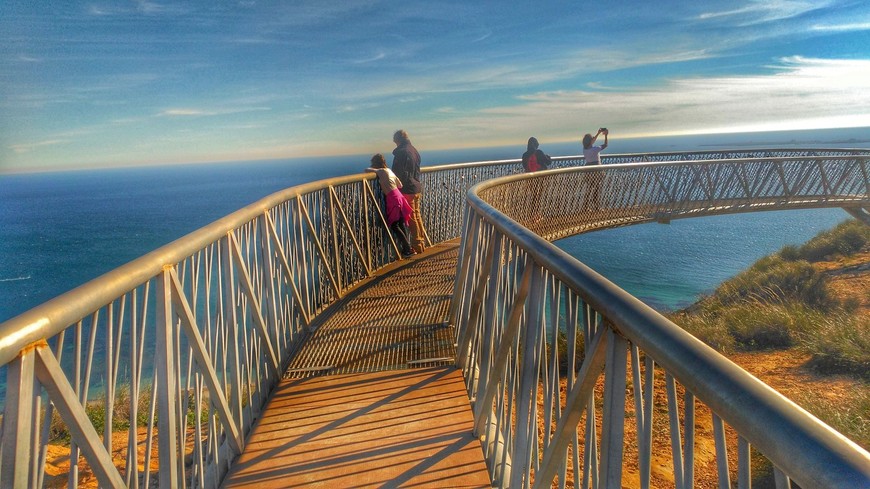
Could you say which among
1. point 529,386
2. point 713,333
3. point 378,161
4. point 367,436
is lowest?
point 713,333

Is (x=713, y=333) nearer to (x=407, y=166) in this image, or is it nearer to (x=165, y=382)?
(x=407, y=166)

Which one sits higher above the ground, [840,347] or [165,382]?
[165,382]

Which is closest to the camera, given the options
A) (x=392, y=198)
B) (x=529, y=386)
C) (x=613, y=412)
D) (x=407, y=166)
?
(x=613, y=412)

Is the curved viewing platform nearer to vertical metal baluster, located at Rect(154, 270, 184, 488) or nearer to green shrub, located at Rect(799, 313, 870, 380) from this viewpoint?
vertical metal baluster, located at Rect(154, 270, 184, 488)

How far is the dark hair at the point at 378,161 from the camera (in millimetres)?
8641

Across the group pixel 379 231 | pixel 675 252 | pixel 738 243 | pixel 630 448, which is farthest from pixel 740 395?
pixel 738 243

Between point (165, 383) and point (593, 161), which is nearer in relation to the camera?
point (165, 383)

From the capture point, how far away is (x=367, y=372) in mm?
4559

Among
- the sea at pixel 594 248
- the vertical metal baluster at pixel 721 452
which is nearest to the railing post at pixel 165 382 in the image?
the vertical metal baluster at pixel 721 452

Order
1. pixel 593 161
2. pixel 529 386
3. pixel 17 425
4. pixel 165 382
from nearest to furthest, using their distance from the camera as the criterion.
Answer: pixel 17 425 < pixel 165 382 < pixel 529 386 < pixel 593 161

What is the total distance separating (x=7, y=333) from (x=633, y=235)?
92466 millimetres

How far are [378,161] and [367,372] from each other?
485cm

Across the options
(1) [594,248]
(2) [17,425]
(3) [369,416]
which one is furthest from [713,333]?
(1) [594,248]

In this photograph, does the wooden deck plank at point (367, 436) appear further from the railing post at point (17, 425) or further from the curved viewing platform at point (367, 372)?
the railing post at point (17, 425)
